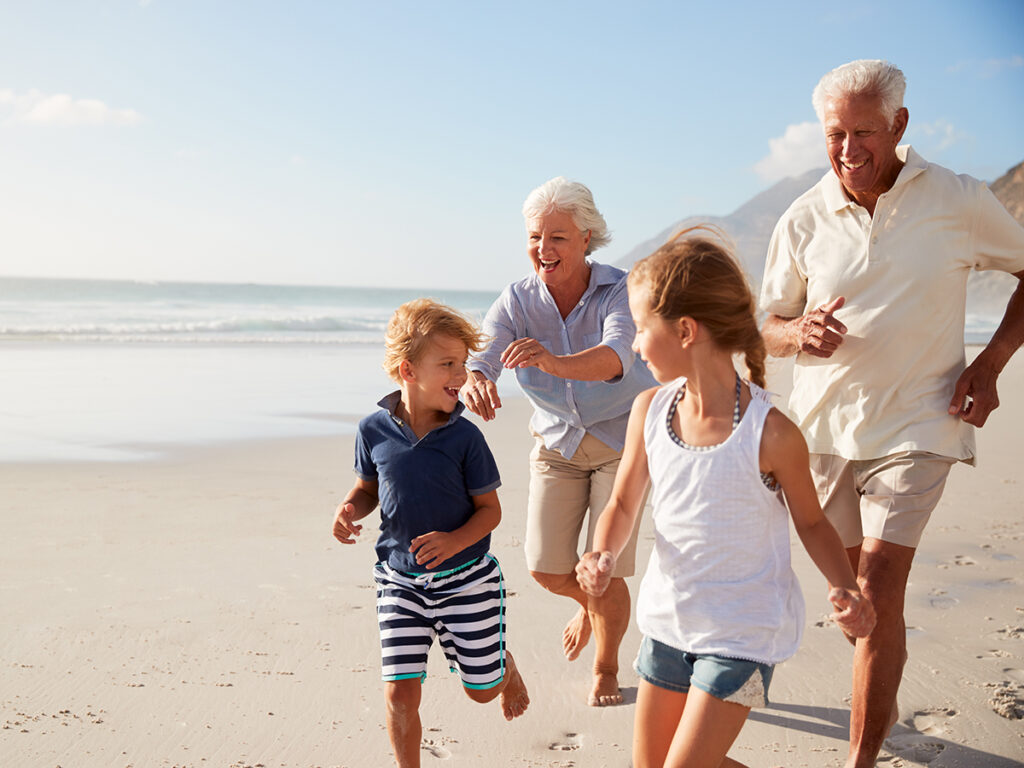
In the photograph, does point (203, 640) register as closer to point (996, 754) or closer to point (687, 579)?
point (687, 579)

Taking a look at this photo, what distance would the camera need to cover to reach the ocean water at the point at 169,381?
9109 millimetres

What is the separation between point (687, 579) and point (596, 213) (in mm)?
2011

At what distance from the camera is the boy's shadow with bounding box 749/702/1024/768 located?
329 cm

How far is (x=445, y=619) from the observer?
3080 mm

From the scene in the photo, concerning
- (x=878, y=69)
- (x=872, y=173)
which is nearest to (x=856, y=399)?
(x=872, y=173)

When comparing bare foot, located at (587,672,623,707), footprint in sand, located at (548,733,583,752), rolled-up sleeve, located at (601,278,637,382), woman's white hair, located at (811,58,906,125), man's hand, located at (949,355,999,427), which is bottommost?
footprint in sand, located at (548,733,583,752)

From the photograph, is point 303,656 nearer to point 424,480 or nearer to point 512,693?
point 512,693

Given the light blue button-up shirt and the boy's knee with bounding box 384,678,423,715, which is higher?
the light blue button-up shirt

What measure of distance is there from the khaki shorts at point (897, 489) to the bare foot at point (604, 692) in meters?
1.19

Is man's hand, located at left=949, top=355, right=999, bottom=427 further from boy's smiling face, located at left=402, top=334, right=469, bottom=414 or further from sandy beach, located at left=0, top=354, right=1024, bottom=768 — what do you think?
boy's smiling face, located at left=402, top=334, right=469, bottom=414

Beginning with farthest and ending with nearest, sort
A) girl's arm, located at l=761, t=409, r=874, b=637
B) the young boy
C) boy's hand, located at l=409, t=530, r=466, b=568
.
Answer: the young boy
boy's hand, located at l=409, t=530, r=466, b=568
girl's arm, located at l=761, t=409, r=874, b=637

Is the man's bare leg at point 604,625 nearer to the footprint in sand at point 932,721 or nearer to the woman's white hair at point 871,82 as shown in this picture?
Answer: the footprint in sand at point 932,721

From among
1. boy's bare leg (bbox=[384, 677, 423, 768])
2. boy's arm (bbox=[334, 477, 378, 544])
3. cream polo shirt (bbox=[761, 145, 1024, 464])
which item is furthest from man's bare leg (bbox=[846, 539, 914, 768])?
boy's arm (bbox=[334, 477, 378, 544])

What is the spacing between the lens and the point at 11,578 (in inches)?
192
